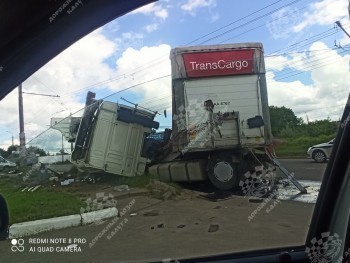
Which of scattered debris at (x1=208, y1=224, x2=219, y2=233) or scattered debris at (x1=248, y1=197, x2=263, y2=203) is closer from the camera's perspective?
scattered debris at (x1=208, y1=224, x2=219, y2=233)

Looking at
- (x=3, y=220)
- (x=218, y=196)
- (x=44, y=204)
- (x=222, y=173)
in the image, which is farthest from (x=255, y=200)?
(x=3, y=220)

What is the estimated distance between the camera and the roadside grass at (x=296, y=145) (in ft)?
13.5

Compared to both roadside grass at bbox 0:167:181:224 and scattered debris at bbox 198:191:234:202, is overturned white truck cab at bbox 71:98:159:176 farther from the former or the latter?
scattered debris at bbox 198:191:234:202

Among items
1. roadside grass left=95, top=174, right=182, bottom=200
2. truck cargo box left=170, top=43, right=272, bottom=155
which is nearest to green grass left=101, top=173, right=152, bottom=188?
roadside grass left=95, top=174, right=182, bottom=200

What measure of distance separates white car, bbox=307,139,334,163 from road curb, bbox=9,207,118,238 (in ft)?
9.11

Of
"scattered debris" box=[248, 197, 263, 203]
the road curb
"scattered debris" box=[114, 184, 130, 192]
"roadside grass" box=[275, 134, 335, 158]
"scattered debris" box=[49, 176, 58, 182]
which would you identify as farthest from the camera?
"scattered debris" box=[114, 184, 130, 192]

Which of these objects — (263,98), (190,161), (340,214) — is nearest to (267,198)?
(263,98)

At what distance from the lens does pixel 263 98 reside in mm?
5285

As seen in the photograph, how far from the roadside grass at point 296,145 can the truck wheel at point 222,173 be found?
1.11 m

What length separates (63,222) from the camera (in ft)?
17.1

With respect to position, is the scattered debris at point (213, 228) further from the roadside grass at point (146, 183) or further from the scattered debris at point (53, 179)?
the scattered debris at point (53, 179)

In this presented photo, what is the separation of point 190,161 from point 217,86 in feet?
5.82

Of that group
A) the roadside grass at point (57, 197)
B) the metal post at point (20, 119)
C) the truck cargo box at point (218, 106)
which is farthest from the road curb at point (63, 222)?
the metal post at point (20, 119)

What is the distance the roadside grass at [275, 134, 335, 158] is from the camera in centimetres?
412
